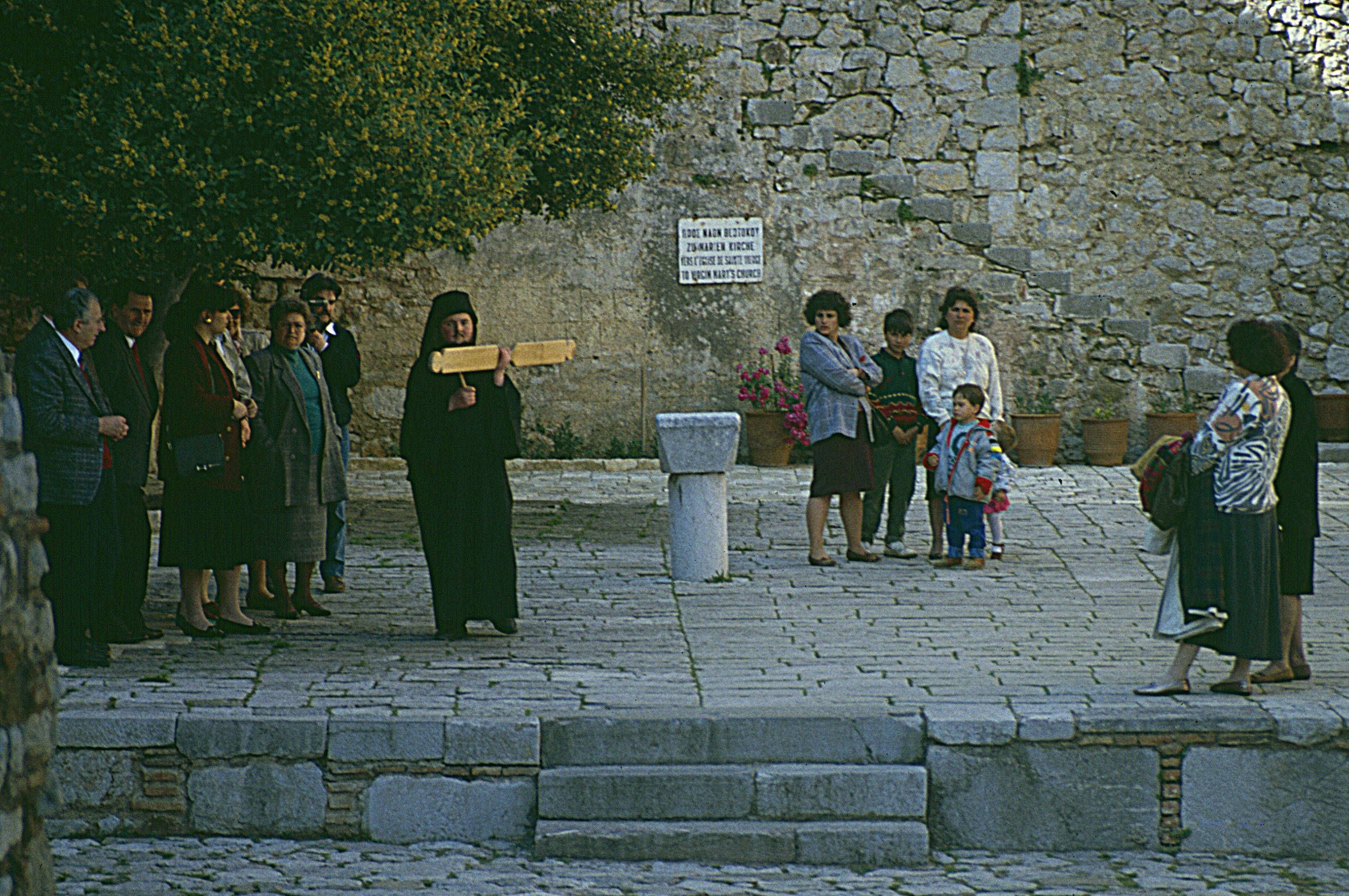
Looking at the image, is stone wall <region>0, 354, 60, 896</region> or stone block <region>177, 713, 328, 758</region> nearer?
stone wall <region>0, 354, 60, 896</region>

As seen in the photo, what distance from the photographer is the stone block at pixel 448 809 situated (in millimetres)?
5730

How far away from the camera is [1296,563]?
21.2 ft

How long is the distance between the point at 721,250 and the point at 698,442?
6654 millimetres

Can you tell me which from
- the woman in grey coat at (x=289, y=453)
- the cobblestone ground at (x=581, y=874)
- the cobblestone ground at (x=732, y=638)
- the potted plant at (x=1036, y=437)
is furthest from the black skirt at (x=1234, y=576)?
the potted plant at (x=1036, y=437)

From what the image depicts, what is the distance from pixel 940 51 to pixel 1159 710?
10523 millimetres

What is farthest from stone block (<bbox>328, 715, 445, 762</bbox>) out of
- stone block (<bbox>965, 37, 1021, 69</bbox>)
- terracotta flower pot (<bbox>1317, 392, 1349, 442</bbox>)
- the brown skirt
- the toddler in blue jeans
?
terracotta flower pot (<bbox>1317, 392, 1349, 442</bbox>)

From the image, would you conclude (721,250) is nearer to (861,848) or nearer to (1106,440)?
(1106,440)

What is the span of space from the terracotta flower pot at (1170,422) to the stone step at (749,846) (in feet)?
33.6

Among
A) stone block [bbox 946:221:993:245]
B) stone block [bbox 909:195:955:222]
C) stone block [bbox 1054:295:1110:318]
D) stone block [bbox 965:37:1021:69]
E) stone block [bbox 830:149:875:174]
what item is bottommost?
stone block [bbox 1054:295:1110:318]

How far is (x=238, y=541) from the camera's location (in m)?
7.61

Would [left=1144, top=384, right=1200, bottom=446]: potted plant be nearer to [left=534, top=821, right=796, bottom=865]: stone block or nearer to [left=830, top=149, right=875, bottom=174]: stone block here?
[left=830, top=149, right=875, bottom=174]: stone block

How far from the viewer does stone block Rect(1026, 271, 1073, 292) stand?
15266 mm

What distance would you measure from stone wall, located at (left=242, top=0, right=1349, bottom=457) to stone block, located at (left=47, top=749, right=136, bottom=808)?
9808mm

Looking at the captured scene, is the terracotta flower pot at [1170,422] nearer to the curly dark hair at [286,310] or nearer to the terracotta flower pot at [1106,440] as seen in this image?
the terracotta flower pot at [1106,440]
